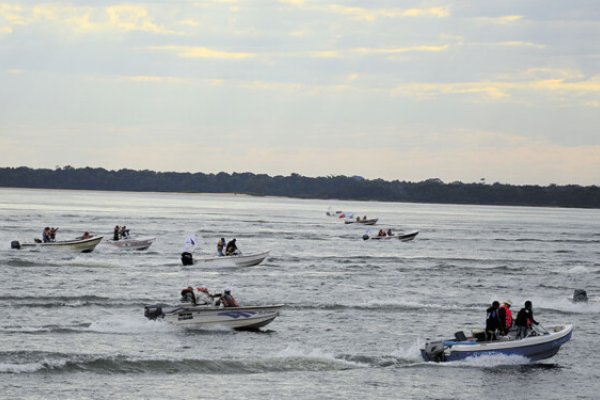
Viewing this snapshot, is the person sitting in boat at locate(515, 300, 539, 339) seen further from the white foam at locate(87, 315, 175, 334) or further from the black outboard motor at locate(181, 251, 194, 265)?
the black outboard motor at locate(181, 251, 194, 265)

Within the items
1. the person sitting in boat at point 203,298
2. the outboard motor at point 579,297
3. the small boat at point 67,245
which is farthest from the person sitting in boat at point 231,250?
the person sitting in boat at point 203,298

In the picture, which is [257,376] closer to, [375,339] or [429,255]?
[375,339]

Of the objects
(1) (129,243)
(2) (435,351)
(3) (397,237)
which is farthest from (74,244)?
(2) (435,351)

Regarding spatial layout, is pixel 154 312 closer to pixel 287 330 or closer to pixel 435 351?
Result: pixel 287 330

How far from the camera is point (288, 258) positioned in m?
76.1

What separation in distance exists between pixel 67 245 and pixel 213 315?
34408 millimetres

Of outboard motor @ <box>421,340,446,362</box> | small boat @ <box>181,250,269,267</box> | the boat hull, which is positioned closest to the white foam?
outboard motor @ <box>421,340,446,362</box>

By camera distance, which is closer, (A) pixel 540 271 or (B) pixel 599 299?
(B) pixel 599 299

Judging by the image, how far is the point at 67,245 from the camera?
2776 inches

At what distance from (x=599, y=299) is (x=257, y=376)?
27.2 m

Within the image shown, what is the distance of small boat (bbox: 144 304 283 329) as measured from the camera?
125 ft

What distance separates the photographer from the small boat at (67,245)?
230ft

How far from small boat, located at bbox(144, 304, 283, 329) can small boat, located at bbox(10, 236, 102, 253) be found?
32948 mm

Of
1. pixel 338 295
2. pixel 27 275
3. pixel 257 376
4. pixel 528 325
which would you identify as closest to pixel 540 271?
pixel 338 295
